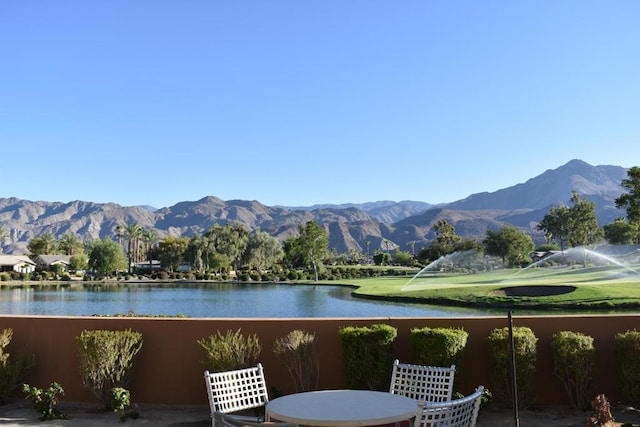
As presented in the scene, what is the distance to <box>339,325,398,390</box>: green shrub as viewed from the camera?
318 inches

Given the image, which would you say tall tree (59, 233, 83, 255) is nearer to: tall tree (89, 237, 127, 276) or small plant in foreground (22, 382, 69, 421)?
tall tree (89, 237, 127, 276)

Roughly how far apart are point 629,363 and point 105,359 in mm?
7080

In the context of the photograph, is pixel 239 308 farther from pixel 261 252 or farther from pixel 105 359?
pixel 261 252

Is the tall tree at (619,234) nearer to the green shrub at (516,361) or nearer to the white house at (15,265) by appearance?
the white house at (15,265)

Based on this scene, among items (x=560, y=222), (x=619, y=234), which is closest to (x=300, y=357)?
(x=560, y=222)

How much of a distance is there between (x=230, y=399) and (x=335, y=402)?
1268 mm

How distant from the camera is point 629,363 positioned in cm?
781

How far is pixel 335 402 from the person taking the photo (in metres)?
5.18

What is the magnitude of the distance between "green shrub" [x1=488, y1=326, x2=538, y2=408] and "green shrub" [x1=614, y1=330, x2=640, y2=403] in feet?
3.65

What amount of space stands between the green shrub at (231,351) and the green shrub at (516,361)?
3.25 meters

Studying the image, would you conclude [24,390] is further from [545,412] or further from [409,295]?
[409,295]

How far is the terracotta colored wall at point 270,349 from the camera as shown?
329 inches

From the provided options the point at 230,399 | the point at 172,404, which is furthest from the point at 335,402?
the point at 172,404

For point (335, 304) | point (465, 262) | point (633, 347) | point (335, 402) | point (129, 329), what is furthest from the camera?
point (465, 262)
